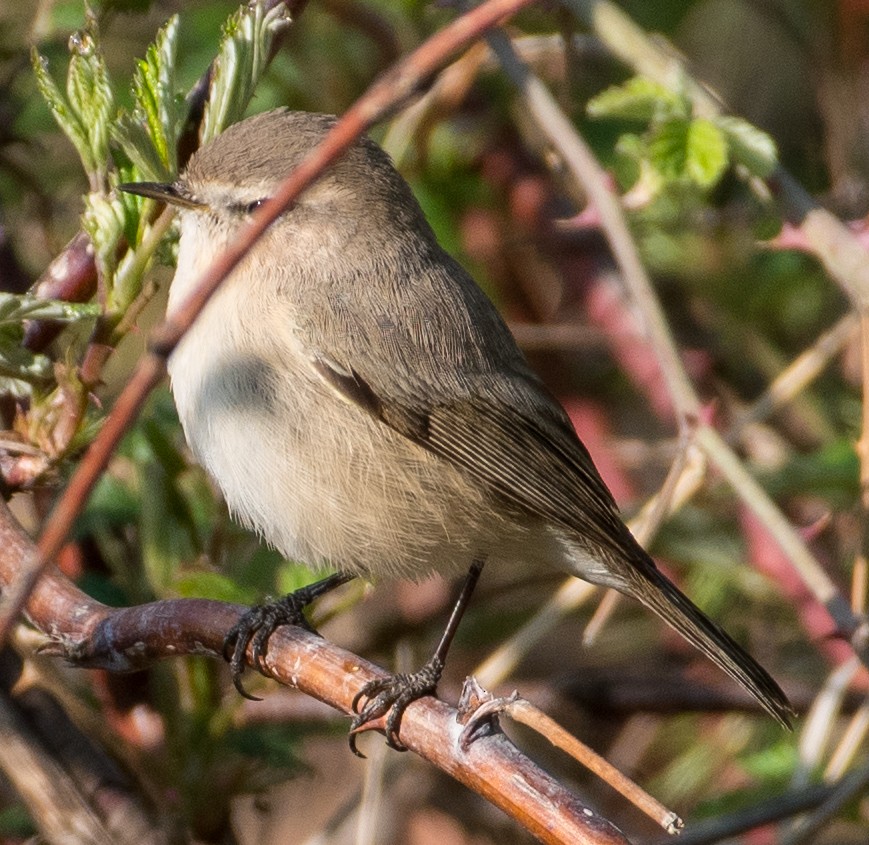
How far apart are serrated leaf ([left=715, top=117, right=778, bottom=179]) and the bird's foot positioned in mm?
1376

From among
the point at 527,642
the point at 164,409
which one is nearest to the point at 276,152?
the point at 164,409

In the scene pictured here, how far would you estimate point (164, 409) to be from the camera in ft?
11.1

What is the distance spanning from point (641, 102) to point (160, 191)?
1185 millimetres

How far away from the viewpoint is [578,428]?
4664 mm

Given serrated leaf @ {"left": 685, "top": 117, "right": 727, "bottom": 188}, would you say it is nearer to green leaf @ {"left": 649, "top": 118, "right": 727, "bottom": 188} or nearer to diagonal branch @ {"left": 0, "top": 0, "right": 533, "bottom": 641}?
green leaf @ {"left": 649, "top": 118, "right": 727, "bottom": 188}

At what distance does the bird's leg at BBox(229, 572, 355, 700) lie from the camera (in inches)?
97.0

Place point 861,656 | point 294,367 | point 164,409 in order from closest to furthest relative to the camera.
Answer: point 294,367, point 861,656, point 164,409

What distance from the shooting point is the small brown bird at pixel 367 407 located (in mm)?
2660

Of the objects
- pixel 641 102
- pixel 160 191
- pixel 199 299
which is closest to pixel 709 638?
pixel 641 102

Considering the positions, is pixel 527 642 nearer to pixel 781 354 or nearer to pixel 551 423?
pixel 551 423

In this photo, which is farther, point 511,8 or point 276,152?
point 276,152

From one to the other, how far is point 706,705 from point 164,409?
186cm

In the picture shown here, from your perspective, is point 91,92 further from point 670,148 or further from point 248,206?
point 670,148

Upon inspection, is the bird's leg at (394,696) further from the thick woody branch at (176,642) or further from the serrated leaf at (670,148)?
the serrated leaf at (670,148)
